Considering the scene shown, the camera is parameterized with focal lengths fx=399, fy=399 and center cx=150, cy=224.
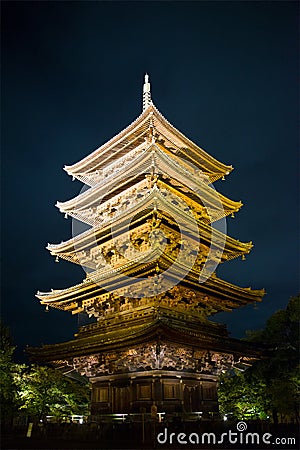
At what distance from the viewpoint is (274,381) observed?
25.2m

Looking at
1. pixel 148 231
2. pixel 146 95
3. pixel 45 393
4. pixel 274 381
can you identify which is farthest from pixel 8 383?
pixel 146 95

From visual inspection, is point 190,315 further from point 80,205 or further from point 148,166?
point 80,205

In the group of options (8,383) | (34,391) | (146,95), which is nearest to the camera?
(34,391)

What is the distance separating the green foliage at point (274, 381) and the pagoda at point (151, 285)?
5528 millimetres

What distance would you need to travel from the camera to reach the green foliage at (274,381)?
24.4 metres

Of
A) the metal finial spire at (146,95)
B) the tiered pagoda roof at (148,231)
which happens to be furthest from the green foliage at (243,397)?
the metal finial spire at (146,95)

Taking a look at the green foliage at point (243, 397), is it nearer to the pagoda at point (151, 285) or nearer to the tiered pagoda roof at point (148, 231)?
the pagoda at point (151, 285)

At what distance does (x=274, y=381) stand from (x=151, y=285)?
39.5ft

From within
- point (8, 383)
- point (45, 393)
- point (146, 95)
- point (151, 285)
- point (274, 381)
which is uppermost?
Result: point (146, 95)

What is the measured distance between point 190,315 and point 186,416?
4840mm

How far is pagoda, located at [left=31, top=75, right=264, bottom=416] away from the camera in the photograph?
18047 mm

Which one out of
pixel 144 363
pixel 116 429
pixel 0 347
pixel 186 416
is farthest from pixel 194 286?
pixel 0 347

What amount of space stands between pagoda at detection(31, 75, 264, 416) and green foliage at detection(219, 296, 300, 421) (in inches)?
218

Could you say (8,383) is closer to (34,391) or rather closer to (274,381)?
(34,391)
